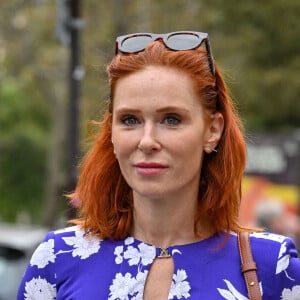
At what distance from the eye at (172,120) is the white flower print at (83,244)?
45 cm

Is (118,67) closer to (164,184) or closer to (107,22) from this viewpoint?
(164,184)

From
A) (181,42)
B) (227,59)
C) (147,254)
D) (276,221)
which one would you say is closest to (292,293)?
(147,254)

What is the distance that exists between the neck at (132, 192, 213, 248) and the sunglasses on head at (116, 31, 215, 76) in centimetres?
42

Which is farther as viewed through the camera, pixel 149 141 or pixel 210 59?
pixel 210 59

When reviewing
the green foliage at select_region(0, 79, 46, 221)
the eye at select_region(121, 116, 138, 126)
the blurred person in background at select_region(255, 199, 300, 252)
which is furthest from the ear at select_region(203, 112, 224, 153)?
the green foliage at select_region(0, 79, 46, 221)

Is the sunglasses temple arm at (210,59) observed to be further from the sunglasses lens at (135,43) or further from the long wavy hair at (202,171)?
the sunglasses lens at (135,43)

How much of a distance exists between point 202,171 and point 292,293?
463 millimetres

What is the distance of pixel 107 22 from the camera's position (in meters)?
19.8

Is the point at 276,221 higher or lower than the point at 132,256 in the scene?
lower

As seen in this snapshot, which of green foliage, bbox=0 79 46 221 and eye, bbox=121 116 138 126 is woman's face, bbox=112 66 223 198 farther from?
green foliage, bbox=0 79 46 221

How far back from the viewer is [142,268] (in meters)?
3.00

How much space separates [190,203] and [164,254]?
172 millimetres

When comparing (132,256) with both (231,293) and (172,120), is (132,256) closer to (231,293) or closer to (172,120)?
(231,293)

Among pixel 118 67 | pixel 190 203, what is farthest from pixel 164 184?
pixel 118 67
